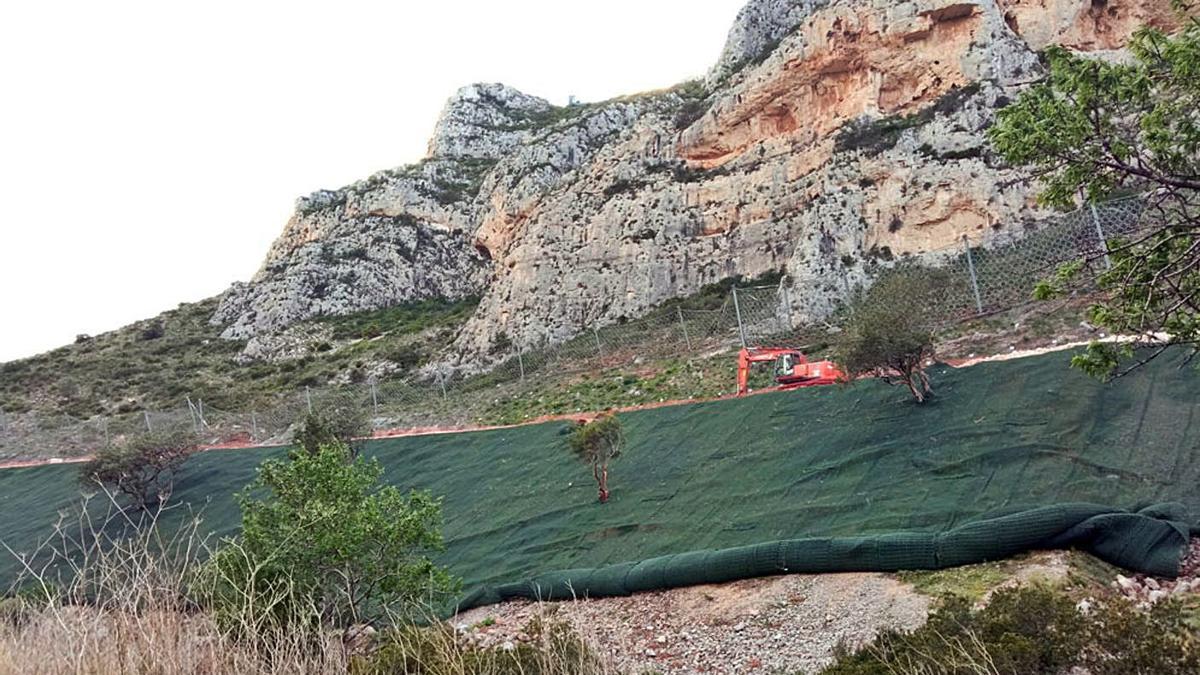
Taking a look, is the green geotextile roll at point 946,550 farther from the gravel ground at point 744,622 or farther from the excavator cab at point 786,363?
the excavator cab at point 786,363

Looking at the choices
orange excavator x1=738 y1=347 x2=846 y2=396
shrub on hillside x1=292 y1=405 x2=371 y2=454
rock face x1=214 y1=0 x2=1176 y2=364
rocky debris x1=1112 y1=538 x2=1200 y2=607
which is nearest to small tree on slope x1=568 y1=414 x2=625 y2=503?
orange excavator x1=738 y1=347 x2=846 y2=396

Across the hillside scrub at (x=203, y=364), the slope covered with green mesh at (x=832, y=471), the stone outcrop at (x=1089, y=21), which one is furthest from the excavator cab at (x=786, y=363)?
the hillside scrub at (x=203, y=364)

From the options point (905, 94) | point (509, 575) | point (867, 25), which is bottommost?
point (509, 575)

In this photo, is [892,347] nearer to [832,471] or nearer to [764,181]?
[832,471]

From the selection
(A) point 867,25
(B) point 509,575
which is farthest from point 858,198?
(B) point 509,575

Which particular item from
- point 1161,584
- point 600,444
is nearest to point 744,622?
point 1161,584

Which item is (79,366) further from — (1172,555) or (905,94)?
(1172,555)
